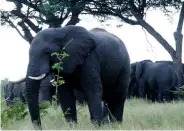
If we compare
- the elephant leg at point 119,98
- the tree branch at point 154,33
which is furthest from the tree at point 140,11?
the elephant leg at point 119,98

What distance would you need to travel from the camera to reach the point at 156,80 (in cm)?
2055

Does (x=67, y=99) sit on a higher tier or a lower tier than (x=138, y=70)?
higher

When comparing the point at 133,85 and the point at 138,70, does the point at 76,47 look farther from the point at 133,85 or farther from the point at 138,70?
the point at 133,85

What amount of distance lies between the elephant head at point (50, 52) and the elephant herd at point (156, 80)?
9876 millimetres

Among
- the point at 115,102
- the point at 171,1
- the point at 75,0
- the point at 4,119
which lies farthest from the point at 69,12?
the point at 4,119

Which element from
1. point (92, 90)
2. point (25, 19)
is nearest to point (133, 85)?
point (25, 19)

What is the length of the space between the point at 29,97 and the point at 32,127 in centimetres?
46

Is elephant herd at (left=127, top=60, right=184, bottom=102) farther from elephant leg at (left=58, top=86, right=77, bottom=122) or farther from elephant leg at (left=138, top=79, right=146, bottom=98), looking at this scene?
elephant leg at (left=58, top=86, right=77, bottom=122)

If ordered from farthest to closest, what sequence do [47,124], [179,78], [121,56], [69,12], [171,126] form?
[69,12] < [179,78] < [121,56] < [47,124] < [171,126]

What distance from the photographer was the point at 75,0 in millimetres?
20125

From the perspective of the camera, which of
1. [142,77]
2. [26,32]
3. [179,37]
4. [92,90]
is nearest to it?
[92,90]

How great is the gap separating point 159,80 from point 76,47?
36.3 feet

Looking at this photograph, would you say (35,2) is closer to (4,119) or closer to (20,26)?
(20,26)

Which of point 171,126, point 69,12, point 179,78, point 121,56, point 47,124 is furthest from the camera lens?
point 69,12
